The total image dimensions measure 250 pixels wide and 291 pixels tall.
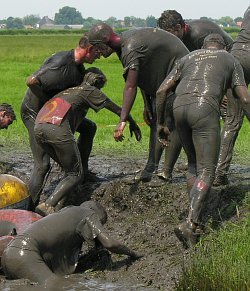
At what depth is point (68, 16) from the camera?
595ft

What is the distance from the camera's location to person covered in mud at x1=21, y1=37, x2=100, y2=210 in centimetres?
1051

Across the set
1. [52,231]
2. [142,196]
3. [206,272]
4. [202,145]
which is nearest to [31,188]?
[142,196]

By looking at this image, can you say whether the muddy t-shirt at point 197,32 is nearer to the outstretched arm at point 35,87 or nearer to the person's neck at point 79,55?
the person's neck at point 79,55

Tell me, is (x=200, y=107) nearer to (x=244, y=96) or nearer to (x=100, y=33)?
(x=244, y=96)

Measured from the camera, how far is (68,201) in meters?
11.0

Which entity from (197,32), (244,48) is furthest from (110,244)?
(197,32)

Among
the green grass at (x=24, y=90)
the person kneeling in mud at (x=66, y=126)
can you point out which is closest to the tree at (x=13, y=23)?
the green grass at (x=24, y=90)

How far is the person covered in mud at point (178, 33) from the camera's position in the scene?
10.6 m

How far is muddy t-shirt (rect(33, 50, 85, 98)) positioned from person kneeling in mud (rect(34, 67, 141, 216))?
0.15 meters

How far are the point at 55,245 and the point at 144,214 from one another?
6.33 ft

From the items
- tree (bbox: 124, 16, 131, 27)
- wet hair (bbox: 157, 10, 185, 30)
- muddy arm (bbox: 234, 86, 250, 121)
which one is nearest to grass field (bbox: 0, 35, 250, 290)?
muddy arm (bbox: 234, 86, 250, 121)

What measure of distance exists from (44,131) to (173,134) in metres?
1.54

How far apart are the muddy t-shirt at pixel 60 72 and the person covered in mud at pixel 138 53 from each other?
57cm

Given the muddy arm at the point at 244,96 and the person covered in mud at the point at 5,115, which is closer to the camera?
the muddy arm at the point at 244,96
